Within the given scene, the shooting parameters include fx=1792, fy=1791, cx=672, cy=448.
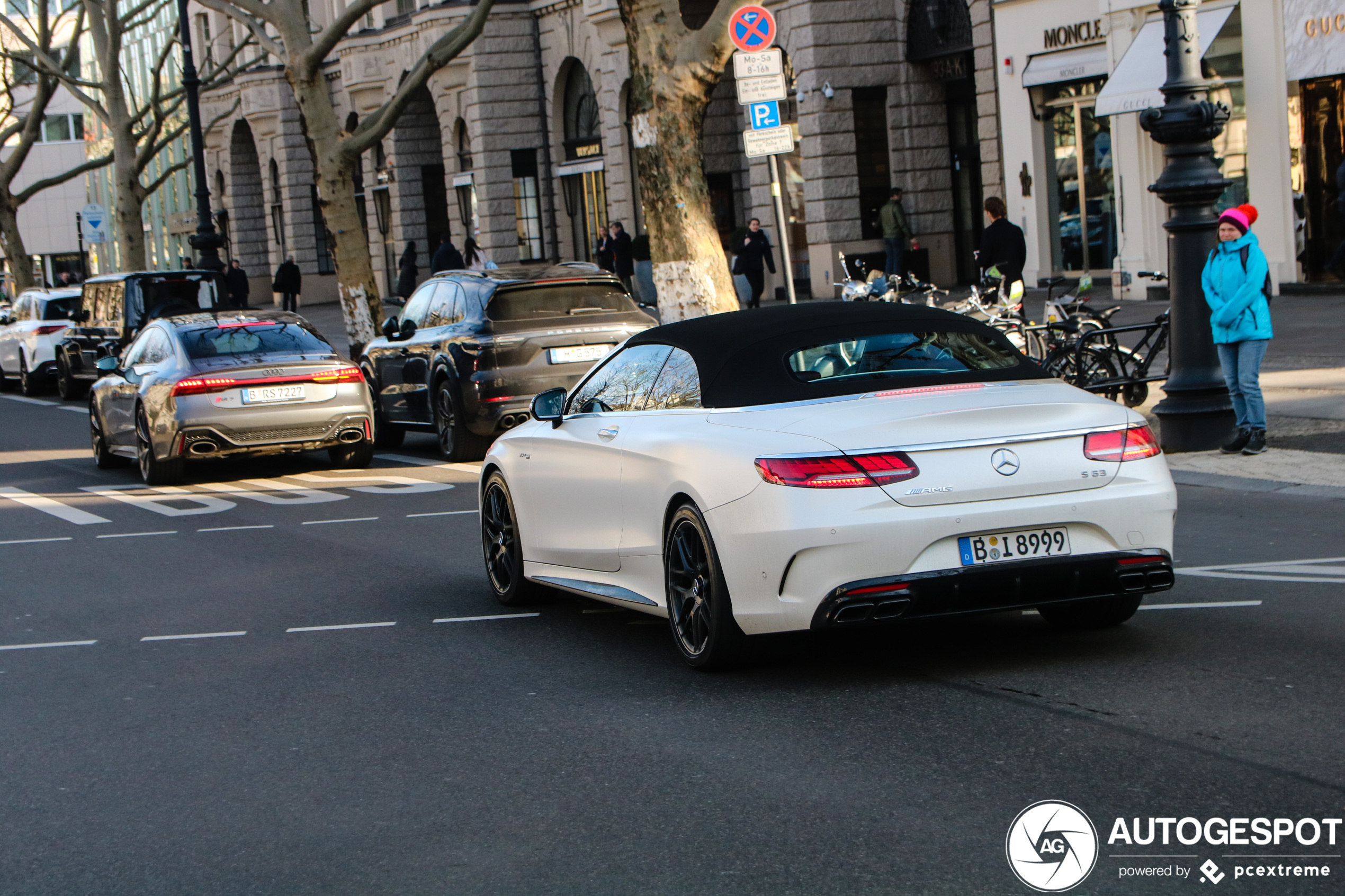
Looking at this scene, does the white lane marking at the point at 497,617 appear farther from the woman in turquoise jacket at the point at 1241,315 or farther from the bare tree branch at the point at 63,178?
the bare tree branch at the point at 63,178

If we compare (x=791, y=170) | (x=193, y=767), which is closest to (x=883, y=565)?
(x=193, y=767)

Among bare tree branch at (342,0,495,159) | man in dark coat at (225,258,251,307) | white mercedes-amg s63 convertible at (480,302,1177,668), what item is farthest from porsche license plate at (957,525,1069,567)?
man in dark coat at (225,258,251,307)

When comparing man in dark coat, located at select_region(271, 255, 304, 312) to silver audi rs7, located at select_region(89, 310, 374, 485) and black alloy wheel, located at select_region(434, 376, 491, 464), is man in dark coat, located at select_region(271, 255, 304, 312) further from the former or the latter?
black alloy wheel, located at select_region(434, 376, 491, 464)

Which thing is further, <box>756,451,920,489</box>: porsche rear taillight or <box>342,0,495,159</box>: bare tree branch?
→ <box>342,0,495,159</box>: bare tree branch

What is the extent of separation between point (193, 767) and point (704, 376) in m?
2.47

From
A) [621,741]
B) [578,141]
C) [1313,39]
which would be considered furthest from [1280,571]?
[578,141]

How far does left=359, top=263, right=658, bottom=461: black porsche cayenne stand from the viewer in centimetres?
1528

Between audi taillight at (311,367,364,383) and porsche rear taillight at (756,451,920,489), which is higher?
audi taillight at (311,367,364,383)

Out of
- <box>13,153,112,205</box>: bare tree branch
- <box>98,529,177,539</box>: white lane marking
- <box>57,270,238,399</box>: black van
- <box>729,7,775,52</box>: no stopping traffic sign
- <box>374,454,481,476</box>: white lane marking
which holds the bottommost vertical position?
<box>374,454,481,476</box>: white lane marking

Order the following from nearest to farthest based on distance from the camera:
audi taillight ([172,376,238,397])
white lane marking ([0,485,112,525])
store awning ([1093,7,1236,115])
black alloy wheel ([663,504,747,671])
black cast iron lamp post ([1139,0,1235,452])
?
black alloy wheel ([663,504,747,671])
black cast iron lamp post ([1139,0,1235,452])
white lane marking ([0,485,112,525])
audi taillight ([172,376,238,397])
store awning ([1093,7,1236,115])

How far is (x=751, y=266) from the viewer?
98.1ft

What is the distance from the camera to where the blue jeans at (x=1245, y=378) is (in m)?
11.9

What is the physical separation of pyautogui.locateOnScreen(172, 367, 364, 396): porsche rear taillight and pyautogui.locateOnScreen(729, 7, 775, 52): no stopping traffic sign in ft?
14.8

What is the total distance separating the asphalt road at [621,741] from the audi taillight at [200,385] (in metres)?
5.58
